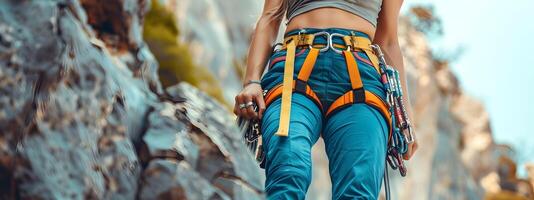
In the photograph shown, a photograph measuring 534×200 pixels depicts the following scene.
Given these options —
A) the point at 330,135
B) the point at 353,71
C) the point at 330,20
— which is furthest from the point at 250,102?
the point at 330,20

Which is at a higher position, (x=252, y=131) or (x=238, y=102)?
(x=238, y=102)

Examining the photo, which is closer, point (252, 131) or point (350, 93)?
point (350, 93)

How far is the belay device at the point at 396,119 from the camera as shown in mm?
5070

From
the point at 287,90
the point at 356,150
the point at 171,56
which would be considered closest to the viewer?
the point at 356,150

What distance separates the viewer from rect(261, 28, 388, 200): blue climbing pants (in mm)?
4461

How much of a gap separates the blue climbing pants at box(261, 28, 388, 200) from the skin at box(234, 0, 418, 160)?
8 cm

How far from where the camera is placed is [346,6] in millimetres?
5199

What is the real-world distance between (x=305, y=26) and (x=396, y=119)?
2.40 ft

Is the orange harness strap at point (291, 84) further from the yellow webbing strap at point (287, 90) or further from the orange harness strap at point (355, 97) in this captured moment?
the orange harness strap at point (355, 97)

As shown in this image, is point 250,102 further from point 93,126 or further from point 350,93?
point 93,126

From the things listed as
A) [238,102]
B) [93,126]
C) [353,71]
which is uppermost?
[353,71]

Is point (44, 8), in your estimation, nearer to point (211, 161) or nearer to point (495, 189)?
point (211, 161)

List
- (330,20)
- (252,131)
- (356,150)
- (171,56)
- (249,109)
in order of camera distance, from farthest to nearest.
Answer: (171,56)
(330,20)
(252,131)
(249,109)
(356,150)

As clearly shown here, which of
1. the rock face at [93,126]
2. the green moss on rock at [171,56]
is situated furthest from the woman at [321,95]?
the green moss on rock at [171,56]
